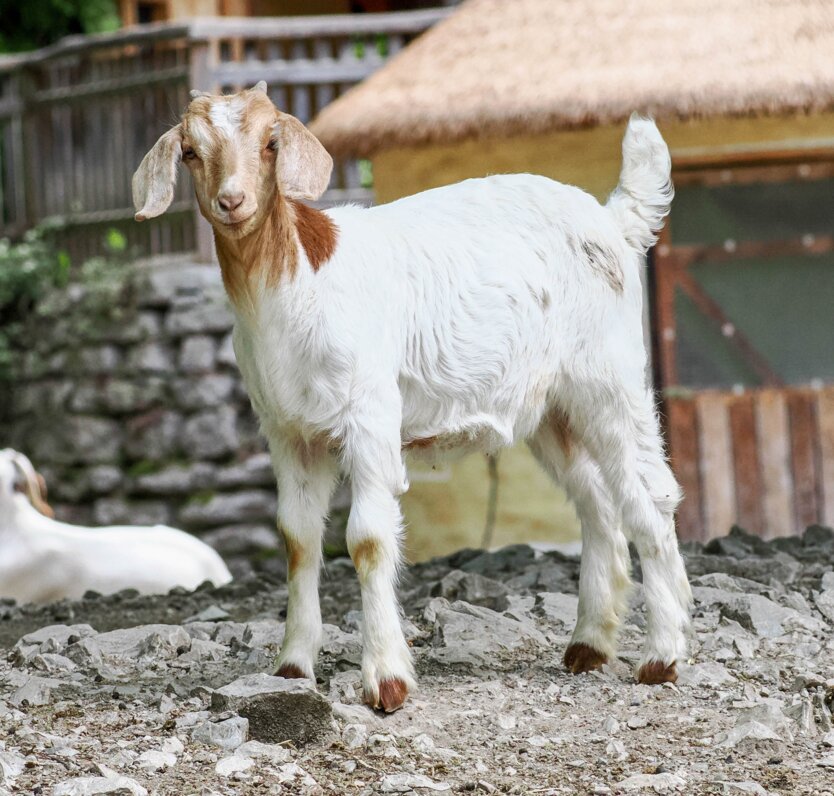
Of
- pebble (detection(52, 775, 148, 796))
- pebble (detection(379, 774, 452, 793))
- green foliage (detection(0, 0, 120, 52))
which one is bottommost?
pebble (detection(379, 774, 452, 793))

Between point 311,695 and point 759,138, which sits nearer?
point 311,695

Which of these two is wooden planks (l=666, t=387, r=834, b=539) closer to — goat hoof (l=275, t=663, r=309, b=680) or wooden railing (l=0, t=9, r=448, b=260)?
wooden railing (l=0, t=9, r=448, b=260)

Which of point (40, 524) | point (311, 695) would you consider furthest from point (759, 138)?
point (311, 695)

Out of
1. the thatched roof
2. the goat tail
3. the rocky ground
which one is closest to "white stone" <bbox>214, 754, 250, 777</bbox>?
the rocky ground

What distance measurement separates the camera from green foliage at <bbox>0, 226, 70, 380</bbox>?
1300 centimetres

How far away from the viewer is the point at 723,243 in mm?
9922

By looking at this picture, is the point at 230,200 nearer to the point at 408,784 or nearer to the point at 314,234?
the point at 314,234

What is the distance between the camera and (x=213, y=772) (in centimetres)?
391

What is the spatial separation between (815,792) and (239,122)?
245cm

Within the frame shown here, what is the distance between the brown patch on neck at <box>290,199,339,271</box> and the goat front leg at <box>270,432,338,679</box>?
23.0 inches

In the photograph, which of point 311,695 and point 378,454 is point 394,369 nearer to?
Result: point 378,454

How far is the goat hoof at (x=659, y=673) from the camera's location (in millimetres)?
4660

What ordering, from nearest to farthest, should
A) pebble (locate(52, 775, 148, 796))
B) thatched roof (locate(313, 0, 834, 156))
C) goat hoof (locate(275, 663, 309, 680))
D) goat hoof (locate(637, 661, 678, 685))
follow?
pebble (locate(52, 775, 148, 796)), goat hoof (locate(275, 663, 309, 680)), goat hoof (locate(637, 661, 678, 685)), thatched roof (locate(313, 0, 834, 156))

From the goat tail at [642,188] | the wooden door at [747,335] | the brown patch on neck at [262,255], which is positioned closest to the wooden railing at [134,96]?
the wooden door at [747,335]
